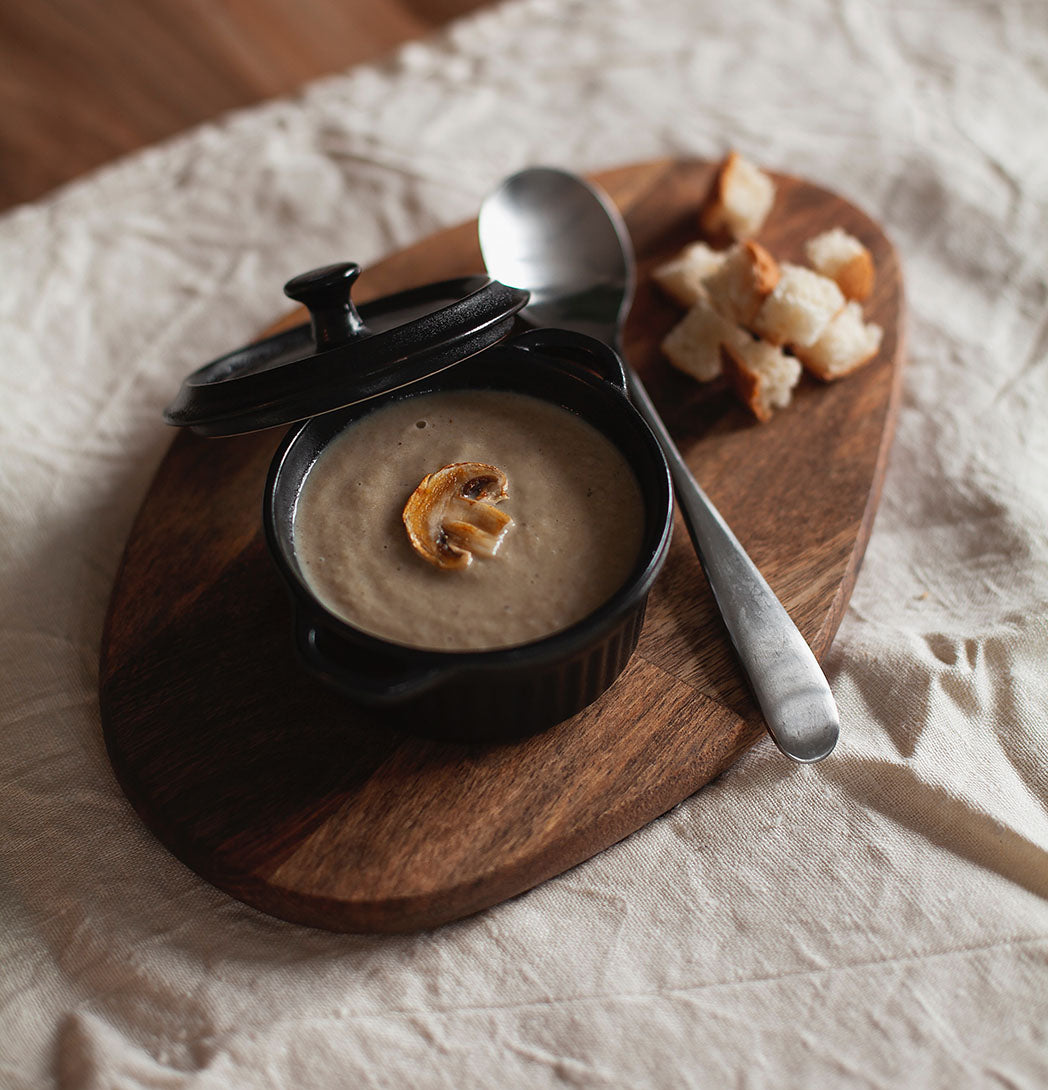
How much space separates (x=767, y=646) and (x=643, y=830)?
33cm

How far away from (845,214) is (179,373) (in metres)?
1.50

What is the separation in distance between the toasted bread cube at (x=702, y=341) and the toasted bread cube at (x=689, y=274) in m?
0.10

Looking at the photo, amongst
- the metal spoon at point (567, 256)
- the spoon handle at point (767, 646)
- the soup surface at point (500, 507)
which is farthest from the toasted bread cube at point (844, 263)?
the soup surface at point (500, 507)

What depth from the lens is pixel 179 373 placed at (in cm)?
227

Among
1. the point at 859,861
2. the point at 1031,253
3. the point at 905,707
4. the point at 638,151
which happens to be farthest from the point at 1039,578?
the point at 638,151

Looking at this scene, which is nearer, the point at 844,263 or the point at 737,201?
the point at 844,263

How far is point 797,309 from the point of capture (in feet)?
6.37

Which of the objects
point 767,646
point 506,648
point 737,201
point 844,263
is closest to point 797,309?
point 844,263

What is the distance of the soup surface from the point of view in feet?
4.70

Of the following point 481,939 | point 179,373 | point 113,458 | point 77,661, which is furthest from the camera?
point 179,373

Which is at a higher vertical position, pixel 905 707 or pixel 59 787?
pixel 59 787

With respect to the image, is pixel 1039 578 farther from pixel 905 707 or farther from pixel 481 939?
pixel 481 939

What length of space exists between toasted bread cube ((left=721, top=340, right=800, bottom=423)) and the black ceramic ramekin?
37 cm

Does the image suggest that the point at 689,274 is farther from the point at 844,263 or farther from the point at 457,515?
the point at 457,515
